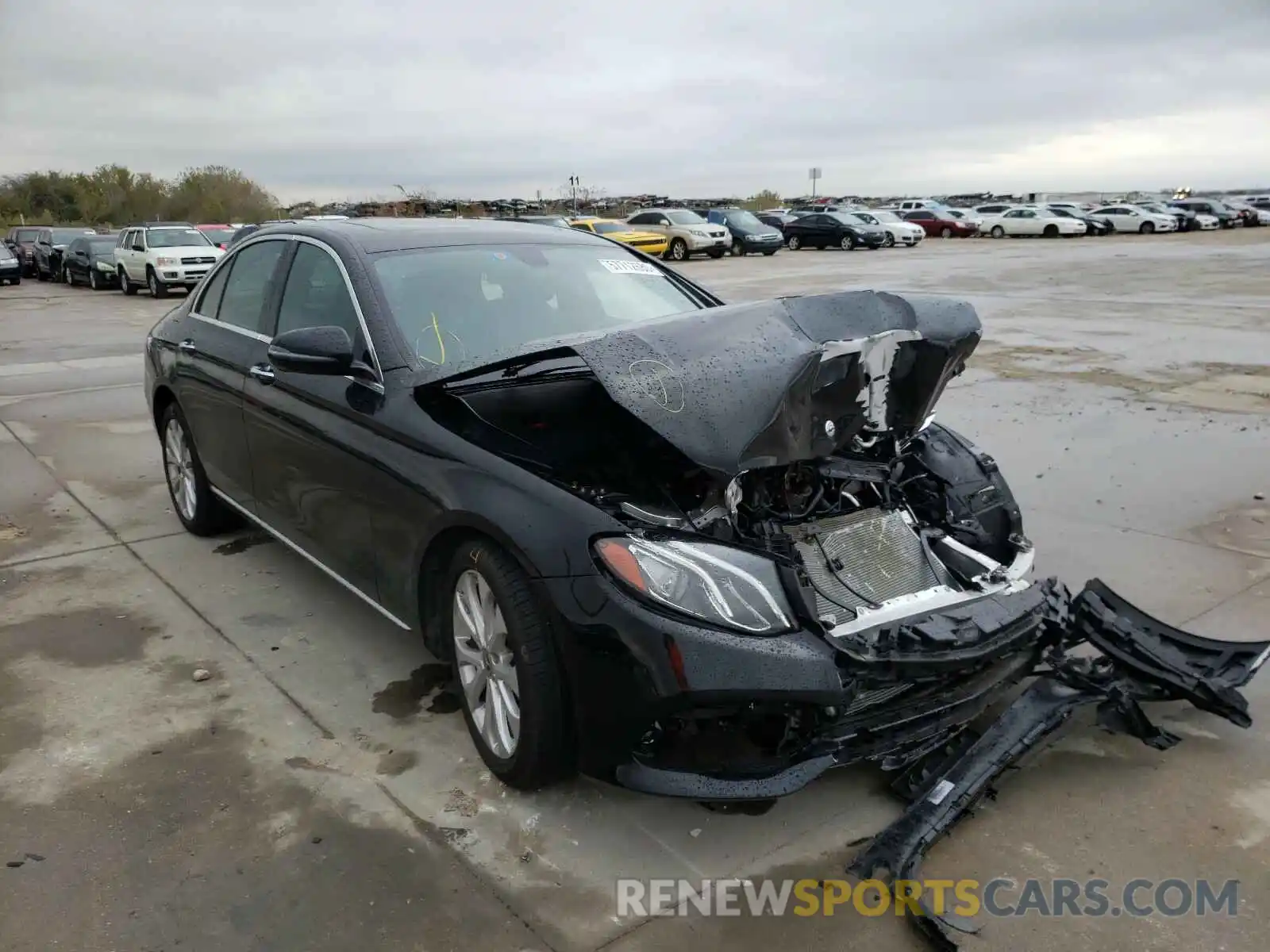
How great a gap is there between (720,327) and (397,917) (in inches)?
72.7

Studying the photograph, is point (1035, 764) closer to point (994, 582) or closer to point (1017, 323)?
point (994, 582)

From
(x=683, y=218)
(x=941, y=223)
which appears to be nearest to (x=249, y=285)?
(x=683, y=218)

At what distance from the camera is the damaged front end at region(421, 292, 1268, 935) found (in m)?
2.62

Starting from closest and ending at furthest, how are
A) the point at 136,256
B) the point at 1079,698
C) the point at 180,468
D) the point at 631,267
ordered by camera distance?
the point at 1079,698, the point at 631,267, the point at 180,468, the point at 136,256

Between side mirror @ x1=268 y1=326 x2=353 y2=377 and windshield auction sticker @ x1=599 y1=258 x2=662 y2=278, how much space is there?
1.37m

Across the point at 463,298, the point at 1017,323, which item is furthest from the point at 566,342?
the point at 1017,323

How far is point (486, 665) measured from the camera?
309 cm

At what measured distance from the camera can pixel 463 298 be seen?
3.91 m

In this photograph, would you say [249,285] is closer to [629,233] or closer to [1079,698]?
[1079,698]

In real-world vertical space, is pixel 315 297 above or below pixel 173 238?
below

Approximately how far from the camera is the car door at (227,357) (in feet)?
15.0

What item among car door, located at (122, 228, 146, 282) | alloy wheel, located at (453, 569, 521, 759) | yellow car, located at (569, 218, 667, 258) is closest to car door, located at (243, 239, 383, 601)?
alloy wheel, located at (453, 569, 521, 759)

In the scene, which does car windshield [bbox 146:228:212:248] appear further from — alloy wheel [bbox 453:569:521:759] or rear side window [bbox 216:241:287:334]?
alloy wheel [bbox 453:569:521:759]

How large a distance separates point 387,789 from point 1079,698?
7.36ft
